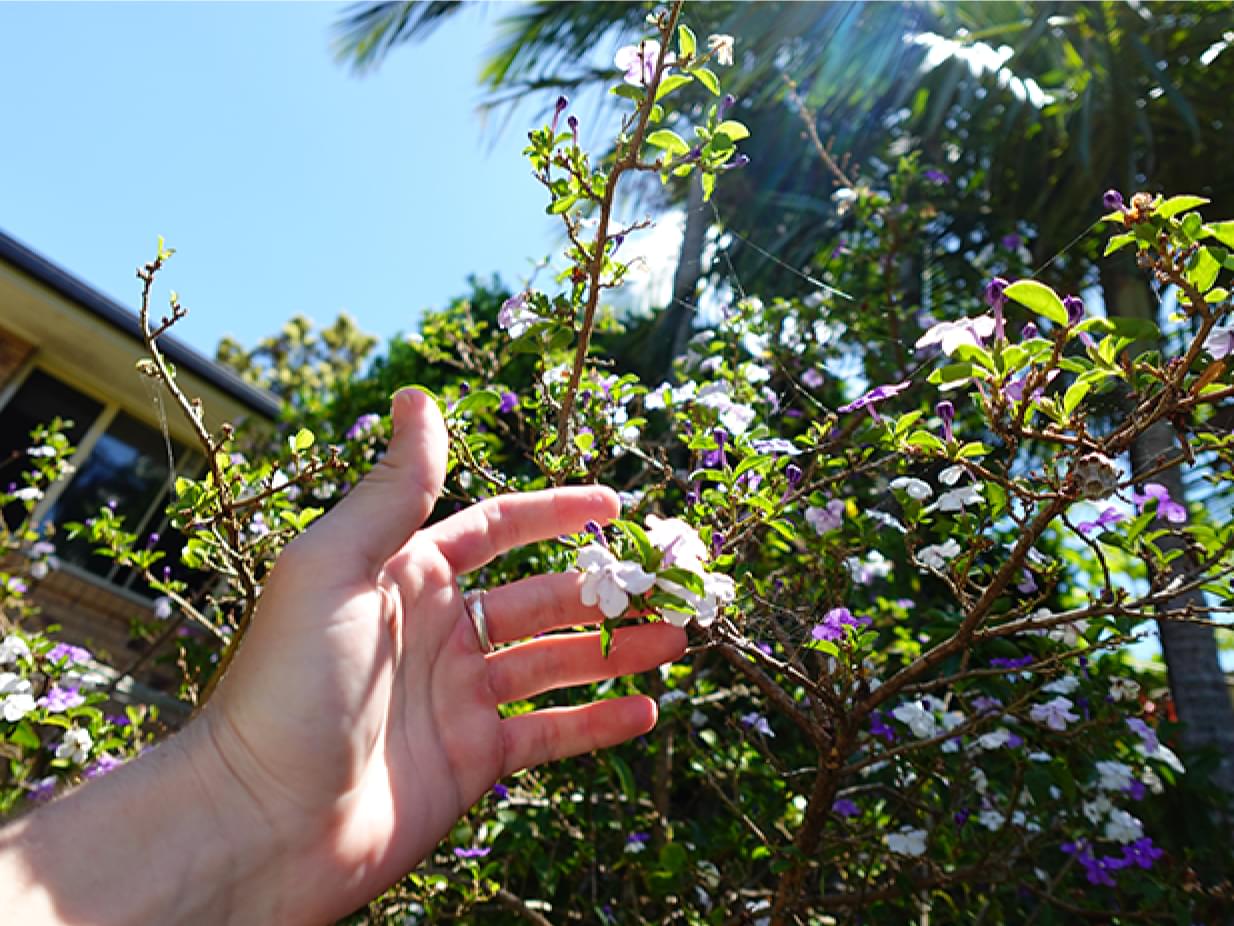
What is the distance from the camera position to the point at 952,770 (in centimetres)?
194

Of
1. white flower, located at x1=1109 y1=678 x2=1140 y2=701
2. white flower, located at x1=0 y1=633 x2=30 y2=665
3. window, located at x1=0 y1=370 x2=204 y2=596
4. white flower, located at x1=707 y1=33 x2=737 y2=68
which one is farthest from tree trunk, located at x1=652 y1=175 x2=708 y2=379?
window, located at x1=0 y1=370 x2=204 y2=596

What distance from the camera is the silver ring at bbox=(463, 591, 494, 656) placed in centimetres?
116

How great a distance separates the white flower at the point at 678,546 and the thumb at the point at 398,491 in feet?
0.95

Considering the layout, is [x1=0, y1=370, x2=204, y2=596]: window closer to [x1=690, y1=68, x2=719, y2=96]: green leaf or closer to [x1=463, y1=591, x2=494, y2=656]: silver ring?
[x1=463, y1=591, x2=494, y2=656]: silver ring

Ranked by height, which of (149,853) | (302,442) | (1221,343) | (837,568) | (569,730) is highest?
(1221,343)

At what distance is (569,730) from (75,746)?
5.44 feet

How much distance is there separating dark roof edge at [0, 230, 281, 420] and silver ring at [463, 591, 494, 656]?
335cm

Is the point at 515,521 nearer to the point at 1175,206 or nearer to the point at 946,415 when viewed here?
the point at 946,415

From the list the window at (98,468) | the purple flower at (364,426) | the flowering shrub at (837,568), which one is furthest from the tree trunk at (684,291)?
the window at (98,468)

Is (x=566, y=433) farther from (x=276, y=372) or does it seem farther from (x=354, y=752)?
(x=276, y=372)

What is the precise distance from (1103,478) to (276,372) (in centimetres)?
1807

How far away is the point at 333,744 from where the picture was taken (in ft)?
2.98

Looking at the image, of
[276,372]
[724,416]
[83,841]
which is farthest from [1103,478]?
[276,372]

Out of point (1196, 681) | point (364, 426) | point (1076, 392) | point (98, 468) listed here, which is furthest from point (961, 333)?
point (98, 468)
